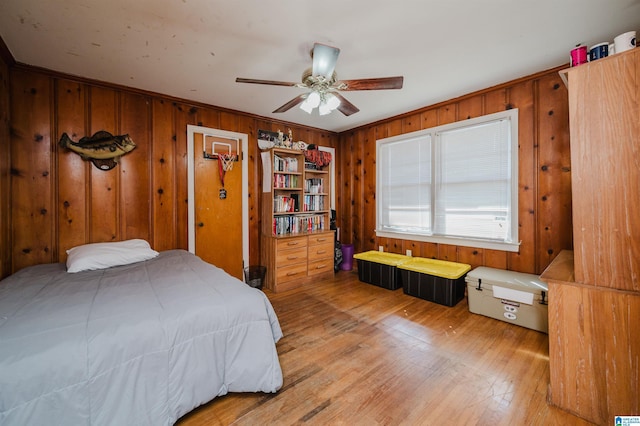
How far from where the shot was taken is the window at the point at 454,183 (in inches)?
112

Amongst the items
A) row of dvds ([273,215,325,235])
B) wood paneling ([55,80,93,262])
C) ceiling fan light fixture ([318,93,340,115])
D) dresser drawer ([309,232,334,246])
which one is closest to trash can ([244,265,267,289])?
row of dvds ([273,215,325,235])

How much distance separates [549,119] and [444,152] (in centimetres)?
105

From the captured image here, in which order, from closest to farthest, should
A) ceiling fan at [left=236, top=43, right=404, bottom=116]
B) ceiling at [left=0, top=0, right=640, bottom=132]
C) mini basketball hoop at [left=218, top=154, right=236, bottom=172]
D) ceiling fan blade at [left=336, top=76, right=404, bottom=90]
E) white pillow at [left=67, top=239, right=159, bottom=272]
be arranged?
ceiling at [left=0, top=0, right=640, bottom=132] < ceiling fan at [left=236, top=43, right=404, bottom=116] < ceiling fan blade at [left=336, top=76, right=404, bottom=90] < white pillow at [left=67, top=239, right=159, bottom=272] < mini basketball hoop at [left=218, top=154, right=236, bottom=172]

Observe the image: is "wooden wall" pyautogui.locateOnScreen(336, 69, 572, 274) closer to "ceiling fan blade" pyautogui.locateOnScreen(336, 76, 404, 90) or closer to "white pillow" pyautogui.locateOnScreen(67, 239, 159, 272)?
"ceiling fan blade" pyautogui.locateOnScreen(336, 76, 404, 90)

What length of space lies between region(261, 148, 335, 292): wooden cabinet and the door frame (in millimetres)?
259

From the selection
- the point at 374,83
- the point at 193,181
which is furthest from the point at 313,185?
the point at 374,83

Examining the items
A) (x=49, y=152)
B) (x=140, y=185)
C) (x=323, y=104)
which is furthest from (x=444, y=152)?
(x=49, y=152)

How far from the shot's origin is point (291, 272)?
11.7 feet

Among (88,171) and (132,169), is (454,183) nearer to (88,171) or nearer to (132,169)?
(132,169)

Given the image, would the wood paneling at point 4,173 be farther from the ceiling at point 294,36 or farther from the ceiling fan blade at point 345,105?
the ceiling fan blade at point 345,105

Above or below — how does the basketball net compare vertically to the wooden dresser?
above

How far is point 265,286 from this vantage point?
3635 millimetres

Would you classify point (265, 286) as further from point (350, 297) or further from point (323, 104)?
point (323, 104)

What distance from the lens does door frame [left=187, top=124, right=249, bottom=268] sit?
10.5 ft
